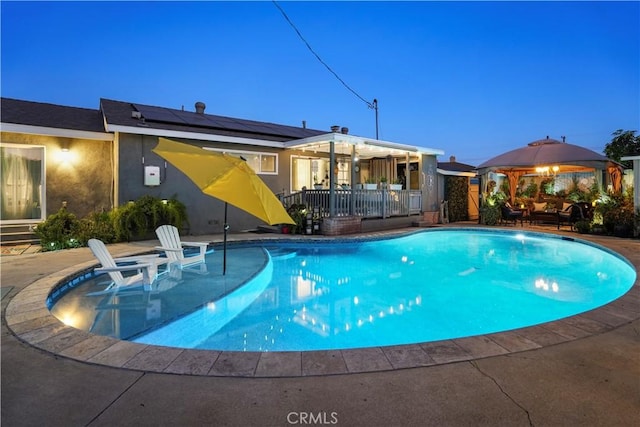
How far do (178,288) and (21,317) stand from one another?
2038 millimetres

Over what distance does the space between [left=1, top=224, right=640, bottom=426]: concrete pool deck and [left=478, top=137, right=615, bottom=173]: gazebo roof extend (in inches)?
452

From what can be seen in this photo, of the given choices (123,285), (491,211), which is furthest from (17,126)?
(491,211)

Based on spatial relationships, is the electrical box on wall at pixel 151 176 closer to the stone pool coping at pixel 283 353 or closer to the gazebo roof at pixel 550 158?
the stone pool coping at pixel 283 353

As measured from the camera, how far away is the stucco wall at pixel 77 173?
374 inches

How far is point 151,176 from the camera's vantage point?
1017 cm

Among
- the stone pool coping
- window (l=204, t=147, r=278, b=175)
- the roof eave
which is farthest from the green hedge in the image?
the stone pool coping

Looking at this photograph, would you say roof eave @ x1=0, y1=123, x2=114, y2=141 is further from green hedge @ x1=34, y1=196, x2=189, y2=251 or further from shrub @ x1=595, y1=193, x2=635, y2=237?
shrub @ x1=595, y1=193, x2=635, y2=237

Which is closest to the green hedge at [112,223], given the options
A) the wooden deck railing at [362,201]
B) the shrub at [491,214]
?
the wooden deck railing at [362,201]

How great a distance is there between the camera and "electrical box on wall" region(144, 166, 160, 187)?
10.1 metres

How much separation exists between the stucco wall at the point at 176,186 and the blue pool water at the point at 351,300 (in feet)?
8.55

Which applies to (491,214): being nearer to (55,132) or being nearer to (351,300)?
(351,300)

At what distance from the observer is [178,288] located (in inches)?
219

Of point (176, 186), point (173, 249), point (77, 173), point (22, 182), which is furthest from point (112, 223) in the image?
point (173, 249)

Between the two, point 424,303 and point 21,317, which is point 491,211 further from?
point 21,317
